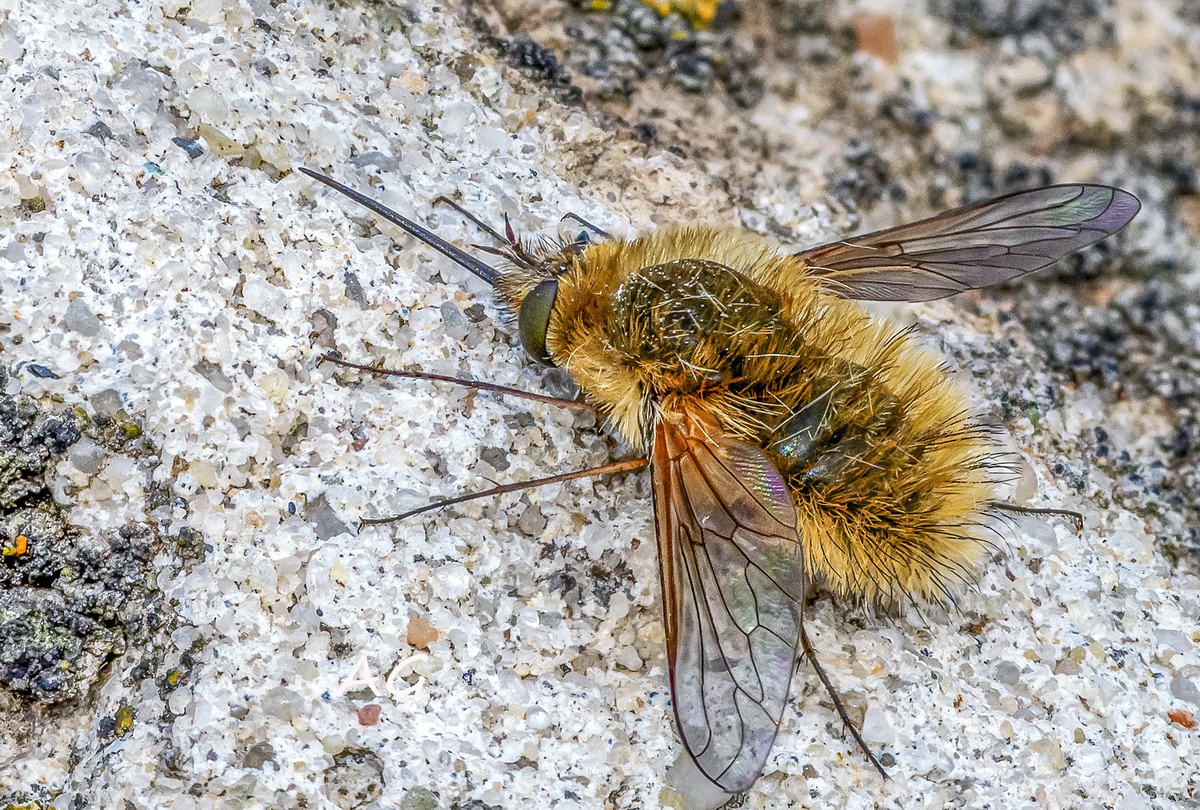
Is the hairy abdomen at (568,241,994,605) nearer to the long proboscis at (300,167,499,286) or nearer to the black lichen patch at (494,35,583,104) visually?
the long proboscis at (300,167,499,286)

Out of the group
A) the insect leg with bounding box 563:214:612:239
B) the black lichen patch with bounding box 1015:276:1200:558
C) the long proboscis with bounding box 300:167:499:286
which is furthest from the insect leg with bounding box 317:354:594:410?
the black lichen patch with bounding box 1015:276:1200:558

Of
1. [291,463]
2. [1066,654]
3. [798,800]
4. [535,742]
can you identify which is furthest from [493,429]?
[1066,654]

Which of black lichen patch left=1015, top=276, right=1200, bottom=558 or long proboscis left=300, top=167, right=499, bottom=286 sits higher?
black lichen patch left=1015, top=276, right=1200, bottom=558

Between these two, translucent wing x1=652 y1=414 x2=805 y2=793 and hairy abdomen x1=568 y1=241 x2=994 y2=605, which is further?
hairy abdomen x1=568 y1=241 x2=994 y2=605

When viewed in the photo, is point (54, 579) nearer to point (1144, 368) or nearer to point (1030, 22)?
point (1144, 368)

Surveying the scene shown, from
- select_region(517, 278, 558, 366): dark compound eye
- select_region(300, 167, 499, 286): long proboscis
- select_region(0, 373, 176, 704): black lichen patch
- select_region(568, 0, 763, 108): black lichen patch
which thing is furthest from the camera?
select_region(568, 0, 763, 108): black lichen patch

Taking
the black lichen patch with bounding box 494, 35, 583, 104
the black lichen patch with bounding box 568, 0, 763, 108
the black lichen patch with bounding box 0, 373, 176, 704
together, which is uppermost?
the black lichen patch with bounding box 568, 0, 763, 108

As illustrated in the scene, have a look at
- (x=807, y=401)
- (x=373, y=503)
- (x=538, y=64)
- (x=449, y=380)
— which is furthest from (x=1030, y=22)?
(x=373, y=503)

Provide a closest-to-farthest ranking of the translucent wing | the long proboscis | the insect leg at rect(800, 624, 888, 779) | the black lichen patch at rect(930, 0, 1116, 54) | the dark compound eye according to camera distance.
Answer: the translucent wing → the insect leg at rect(800, 624, 888, 779) → the dark compound eye → the long proboscis → the black lichen patch at rect(930, 0, 1116, 54)

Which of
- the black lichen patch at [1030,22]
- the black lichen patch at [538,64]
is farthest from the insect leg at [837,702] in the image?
the black lichen patch at [1030,22]
